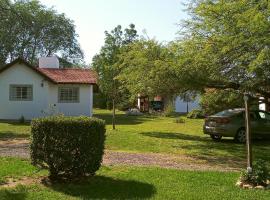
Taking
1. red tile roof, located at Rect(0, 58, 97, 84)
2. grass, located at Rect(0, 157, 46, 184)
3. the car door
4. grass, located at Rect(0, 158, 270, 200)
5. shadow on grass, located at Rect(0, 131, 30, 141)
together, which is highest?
red tile roof, located at Rect(0, 58, 97, 84)

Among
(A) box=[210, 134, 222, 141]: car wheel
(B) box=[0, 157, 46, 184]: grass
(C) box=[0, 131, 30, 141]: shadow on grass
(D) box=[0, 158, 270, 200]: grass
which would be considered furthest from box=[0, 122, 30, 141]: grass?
(D) box=[0, 158, 270, 200]: grass

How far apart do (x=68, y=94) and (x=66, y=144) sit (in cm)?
2493

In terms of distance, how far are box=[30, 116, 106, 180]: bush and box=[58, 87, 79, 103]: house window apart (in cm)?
2425

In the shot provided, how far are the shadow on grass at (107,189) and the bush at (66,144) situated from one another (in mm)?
348

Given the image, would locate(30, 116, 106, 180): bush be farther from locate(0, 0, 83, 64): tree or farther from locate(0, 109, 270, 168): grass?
locate(0, 0, 83, 64): tree

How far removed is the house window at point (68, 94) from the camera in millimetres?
33594

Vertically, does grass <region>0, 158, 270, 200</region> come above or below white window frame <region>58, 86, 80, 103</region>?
below

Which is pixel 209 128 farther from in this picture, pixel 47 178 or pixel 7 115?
pixel 7 115

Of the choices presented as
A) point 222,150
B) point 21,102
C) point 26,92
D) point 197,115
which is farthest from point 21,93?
point 222,150

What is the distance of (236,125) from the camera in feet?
66.8

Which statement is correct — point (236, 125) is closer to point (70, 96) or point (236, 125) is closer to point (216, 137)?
point (216, 137)

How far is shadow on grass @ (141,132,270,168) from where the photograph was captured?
14850 mm

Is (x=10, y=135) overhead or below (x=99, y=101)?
below

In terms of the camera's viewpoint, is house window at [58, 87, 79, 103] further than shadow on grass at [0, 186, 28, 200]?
Yes
